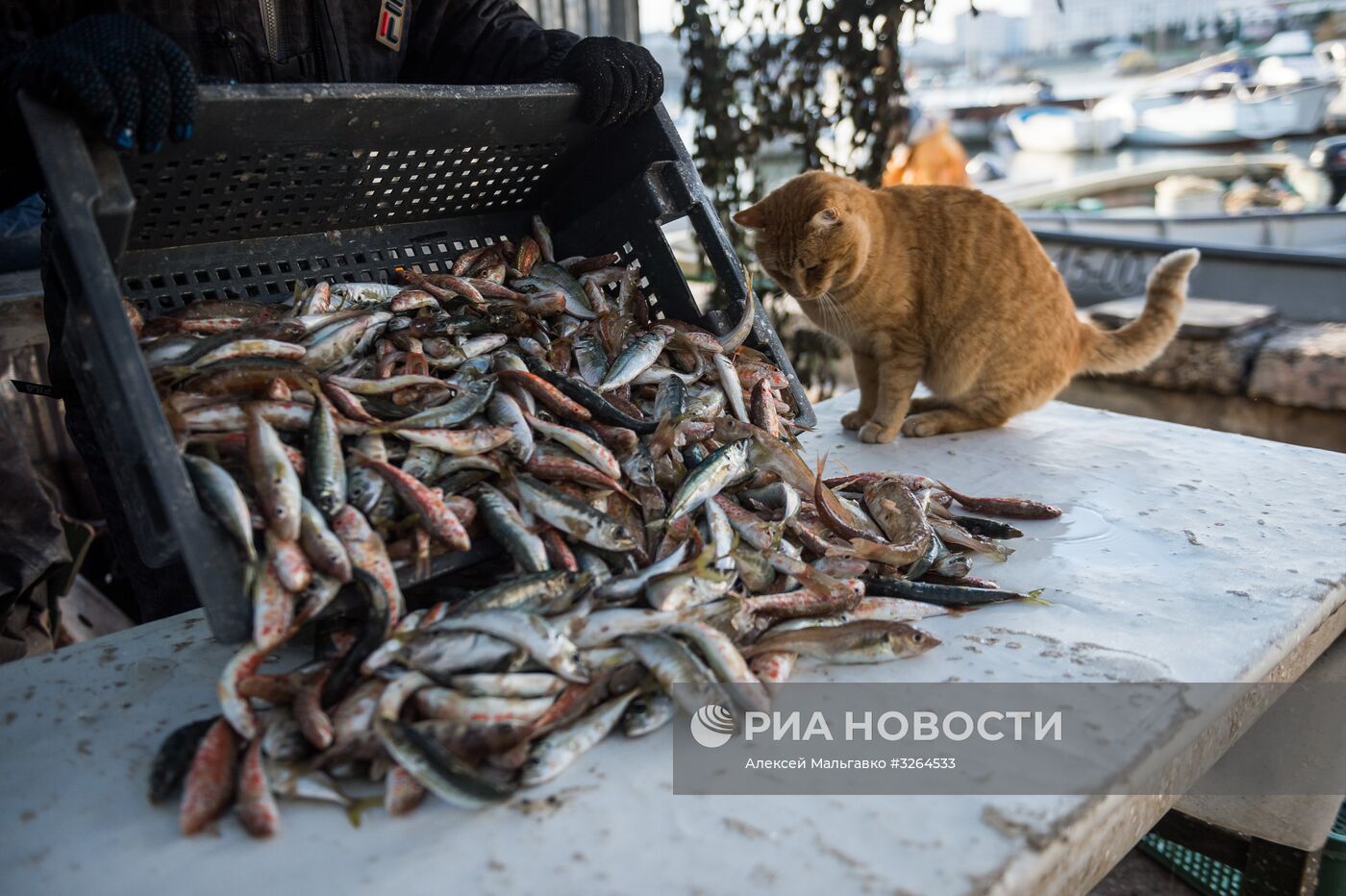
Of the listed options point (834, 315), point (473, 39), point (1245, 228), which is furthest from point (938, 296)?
point (1245, 228)

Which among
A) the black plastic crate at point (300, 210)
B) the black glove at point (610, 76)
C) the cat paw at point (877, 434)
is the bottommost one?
the cat paw at point (877, 434)

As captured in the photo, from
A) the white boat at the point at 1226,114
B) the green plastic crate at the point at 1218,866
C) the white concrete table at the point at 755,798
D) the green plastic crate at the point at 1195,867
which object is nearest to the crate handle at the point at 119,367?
the white concrete table at the point at 755,798

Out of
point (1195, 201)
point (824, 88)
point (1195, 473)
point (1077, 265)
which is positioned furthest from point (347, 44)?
point (1195, 201)

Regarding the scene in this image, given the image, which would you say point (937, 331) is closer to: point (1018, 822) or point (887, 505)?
point (887, 505)

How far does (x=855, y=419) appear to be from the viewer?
3590 millimetres

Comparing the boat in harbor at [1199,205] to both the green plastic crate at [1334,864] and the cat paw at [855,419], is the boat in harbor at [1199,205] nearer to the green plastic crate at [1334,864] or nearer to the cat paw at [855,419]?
the cat paw at [855,419]

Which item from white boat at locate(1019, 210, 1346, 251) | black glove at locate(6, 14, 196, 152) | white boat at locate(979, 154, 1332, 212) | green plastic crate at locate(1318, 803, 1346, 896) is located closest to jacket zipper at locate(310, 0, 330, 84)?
black glove at locate(6, 14, 196, 152)

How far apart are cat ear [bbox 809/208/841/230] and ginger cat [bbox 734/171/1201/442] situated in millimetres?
165

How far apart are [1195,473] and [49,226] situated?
3.15m

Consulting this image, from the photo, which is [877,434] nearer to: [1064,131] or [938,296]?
[938,296]

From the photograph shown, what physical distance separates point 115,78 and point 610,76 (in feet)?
3.78

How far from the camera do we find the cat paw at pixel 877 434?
3377 mm

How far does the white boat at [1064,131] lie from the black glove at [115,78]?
112 feet

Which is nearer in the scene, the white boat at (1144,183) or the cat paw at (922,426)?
the cat paw at (922,426)
